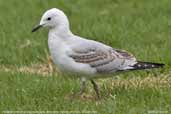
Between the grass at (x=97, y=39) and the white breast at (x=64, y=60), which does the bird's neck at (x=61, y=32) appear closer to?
the white breast at (x=64, y=60)

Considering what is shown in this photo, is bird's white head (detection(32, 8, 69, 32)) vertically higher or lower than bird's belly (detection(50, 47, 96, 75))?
higher

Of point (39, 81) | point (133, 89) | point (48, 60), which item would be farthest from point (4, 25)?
point (133, 89)

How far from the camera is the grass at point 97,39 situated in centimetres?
771

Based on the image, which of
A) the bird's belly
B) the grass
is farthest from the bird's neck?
the grass

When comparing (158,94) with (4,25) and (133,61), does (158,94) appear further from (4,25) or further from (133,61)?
(4,25)

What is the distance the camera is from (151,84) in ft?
28.2

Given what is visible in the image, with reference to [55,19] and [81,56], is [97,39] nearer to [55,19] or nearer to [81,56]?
[55,19]

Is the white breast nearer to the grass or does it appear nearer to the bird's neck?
the bird's neck

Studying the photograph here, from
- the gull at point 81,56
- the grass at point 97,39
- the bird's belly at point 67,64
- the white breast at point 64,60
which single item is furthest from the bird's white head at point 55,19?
the grass at point 97,39

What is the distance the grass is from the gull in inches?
12.4

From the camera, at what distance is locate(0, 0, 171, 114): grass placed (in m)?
7.71

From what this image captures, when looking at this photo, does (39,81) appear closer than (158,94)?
No

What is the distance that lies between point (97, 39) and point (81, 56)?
11.4 ft

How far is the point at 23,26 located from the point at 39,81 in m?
3.76
